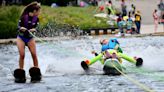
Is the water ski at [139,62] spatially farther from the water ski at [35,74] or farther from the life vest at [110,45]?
the water ski at [35,74]

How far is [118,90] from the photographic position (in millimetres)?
14781

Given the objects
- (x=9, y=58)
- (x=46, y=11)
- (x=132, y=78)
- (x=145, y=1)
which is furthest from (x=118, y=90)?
(x=145, y=1)

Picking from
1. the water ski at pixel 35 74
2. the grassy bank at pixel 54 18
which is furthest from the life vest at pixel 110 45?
the grassy bank at pixel 54 18

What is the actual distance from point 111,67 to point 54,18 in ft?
83.5

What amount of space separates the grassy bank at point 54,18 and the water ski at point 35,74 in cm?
2060

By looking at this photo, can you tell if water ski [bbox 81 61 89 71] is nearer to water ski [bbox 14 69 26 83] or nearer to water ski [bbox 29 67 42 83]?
water ski [bbox 29 67 42 83]

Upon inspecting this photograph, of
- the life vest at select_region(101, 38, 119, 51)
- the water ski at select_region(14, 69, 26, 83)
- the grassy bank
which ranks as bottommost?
the grassy bank

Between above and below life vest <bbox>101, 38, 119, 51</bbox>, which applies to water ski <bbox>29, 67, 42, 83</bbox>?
below

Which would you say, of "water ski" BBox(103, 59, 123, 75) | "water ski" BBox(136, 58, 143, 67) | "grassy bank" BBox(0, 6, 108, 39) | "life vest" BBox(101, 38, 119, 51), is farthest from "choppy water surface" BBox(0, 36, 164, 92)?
"grassy bank" BBox(0, 6, 108, 39)

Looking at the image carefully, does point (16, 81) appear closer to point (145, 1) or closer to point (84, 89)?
point (84, 89)

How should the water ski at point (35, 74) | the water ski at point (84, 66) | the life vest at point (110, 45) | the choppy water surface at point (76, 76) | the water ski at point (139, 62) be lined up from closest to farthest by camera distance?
the choppy water surface at point (76, 76), the water ski at point (35, 74), the life vest at point (110, 45), the water ski at point (84, 66), the water ski at point (139, 62)

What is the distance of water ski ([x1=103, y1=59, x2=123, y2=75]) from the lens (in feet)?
Answer: 58.6

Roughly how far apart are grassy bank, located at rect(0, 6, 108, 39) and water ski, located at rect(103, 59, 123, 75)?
19.4 metres

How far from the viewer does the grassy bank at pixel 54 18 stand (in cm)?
3694
